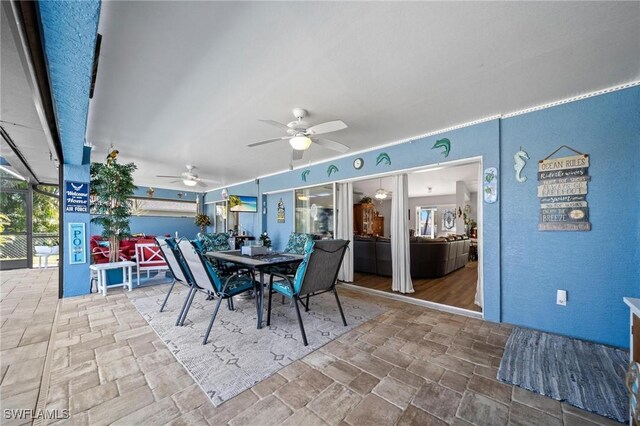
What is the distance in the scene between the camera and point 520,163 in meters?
2.68

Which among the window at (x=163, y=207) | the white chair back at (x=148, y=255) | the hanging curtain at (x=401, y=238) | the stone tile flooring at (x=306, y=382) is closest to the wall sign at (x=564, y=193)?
the stone tile flooring at (x=306, y=382)

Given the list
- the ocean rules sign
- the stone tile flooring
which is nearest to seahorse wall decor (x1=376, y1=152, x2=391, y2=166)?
the ocean rules sign

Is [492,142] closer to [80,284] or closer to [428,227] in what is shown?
[80,284]

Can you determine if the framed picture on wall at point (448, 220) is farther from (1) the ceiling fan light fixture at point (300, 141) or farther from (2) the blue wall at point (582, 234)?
(1) the ceiling fan light fixture at point (300, 141)

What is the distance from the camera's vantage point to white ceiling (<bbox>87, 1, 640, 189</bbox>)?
1479mm

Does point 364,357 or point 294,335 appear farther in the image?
point 294,335

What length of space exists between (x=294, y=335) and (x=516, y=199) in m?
2.88

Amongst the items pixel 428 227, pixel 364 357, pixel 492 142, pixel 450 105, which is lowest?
pixel 364 357

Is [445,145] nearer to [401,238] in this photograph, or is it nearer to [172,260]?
[401,238]

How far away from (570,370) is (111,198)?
645cm

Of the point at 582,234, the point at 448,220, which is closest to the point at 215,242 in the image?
the point at 582,234

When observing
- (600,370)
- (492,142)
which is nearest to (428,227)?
(492,142)

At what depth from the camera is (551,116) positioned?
99.7 inches

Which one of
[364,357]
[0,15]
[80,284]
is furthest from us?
[80,284]
